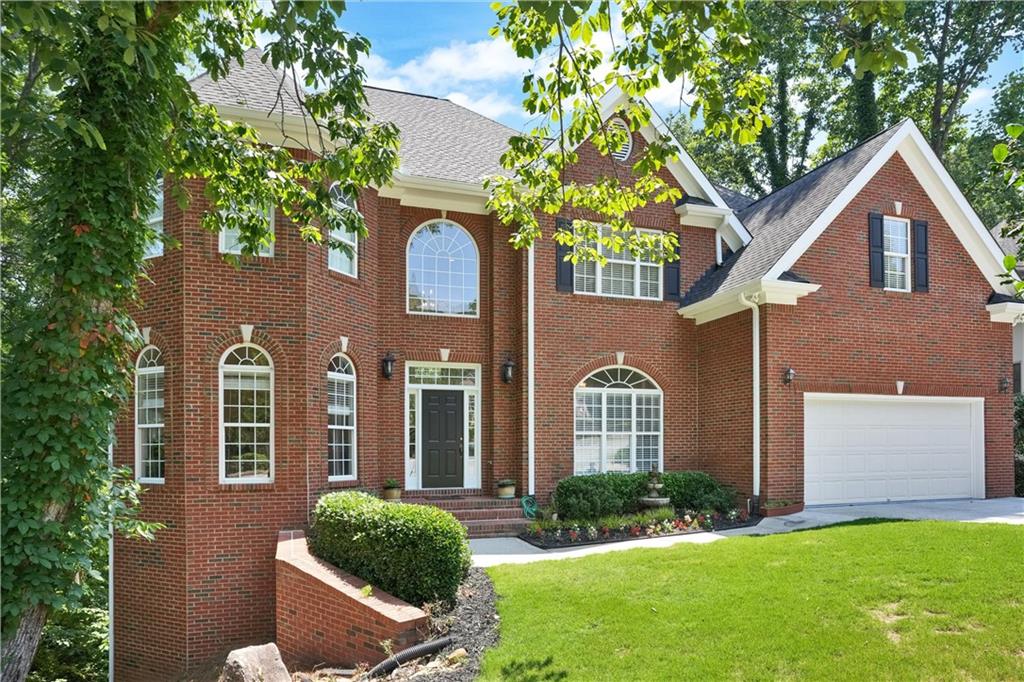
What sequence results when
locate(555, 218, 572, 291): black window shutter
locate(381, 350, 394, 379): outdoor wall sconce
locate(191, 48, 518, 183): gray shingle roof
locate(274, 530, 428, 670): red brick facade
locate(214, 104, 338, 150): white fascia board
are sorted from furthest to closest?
locate(555, 218, 572, 291): black window shutter
locate(381, 350, 394, 379): outdoor wall sconce
locate(191, 48, 518, 183): gray shingle roof
locate(214, 104, 338, 150): white fascia board
locate(274, 530, 428, 670): red brick facade

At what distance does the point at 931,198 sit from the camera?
1468 cm

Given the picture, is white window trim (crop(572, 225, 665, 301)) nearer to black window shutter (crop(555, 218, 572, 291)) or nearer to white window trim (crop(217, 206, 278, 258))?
black window shutter (crop(555, 218, 572, 291))

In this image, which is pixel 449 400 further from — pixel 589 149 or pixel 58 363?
pixel 58 363

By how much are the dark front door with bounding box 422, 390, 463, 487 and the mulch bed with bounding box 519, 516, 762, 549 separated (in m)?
2.19

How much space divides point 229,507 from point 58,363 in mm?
5118

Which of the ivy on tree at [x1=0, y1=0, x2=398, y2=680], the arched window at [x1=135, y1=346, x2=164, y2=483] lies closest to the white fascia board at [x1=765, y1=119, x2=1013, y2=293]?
the ivy on tree at [x1=0, y1=0, x2=398, y2=680]

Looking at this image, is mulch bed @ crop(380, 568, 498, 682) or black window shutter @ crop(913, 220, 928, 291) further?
black window shutter @ crop(913, 220, 928, 291)

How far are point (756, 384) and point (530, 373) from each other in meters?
4.26

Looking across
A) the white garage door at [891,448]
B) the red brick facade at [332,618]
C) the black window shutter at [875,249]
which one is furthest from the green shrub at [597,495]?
the black window shutter at [875,249]

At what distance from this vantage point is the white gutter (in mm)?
13523

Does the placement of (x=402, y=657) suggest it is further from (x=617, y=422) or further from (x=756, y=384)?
(x=756, y=384)

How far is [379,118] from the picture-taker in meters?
15.3

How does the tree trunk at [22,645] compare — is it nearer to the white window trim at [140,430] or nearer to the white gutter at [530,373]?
the white window trim at [140,430]

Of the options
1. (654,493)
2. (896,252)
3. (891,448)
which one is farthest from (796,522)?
(896,252)
